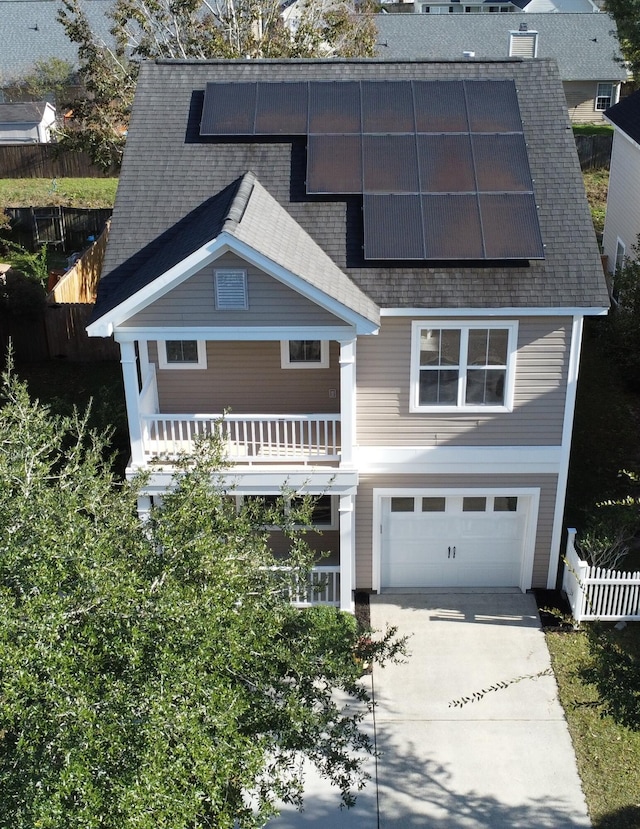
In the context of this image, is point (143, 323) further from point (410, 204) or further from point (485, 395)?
point (485, 395)

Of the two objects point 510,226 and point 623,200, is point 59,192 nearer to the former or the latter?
point 623,200

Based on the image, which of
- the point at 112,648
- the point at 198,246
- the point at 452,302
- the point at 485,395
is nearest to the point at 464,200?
the point at 452,302

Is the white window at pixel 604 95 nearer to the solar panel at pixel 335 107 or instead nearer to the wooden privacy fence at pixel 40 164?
the wooden privacy fence at pixel 40 164

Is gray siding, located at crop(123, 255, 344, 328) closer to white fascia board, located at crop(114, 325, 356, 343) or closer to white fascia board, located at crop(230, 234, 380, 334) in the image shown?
white fascia board, located at crop(114, 325, 356, 343)

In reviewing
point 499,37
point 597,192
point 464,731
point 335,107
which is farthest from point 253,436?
point 499,37

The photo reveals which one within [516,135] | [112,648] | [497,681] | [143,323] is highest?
[516,135]

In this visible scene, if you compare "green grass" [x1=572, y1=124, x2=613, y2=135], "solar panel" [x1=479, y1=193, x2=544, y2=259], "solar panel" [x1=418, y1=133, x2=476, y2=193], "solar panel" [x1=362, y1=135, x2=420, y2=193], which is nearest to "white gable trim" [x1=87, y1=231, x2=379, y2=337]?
"solar panel" [x1=479, y1=193, x2=544, y2=259]
